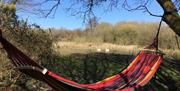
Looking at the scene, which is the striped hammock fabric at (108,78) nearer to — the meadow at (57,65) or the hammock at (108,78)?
the hammock at (108,78)

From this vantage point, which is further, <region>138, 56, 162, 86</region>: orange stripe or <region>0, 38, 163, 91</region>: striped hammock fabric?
<region>138, 56, 162, 86</region>: orange stripe

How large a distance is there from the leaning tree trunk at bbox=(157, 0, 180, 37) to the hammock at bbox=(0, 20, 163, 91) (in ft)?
3.13

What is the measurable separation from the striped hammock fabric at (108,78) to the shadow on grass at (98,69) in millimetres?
866

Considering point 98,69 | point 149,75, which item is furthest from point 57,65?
point 149,75

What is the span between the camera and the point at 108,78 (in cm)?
692

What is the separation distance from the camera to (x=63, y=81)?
521 cm

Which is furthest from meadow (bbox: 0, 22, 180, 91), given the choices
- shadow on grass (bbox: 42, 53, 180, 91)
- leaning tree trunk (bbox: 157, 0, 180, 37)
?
leaning tree trunk (bbox: 157, 0, 180, 37)

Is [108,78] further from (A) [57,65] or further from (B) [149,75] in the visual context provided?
(A) [57,65]

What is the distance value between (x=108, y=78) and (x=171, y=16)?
5.16 feet

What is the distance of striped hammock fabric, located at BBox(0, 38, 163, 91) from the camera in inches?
205

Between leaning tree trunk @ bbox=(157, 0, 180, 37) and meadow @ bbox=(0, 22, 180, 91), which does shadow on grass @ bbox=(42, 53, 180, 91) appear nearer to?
meadow @ bbox=(0, 22, 180, 91)

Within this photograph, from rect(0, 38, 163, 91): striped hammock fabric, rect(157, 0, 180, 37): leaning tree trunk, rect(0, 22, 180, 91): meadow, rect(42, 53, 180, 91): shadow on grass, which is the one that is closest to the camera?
rect(0, 38, 163, 91): striped hammock fabric

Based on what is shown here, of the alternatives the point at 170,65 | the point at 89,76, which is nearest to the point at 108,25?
the point at 170,65

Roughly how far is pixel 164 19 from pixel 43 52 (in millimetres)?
3159
